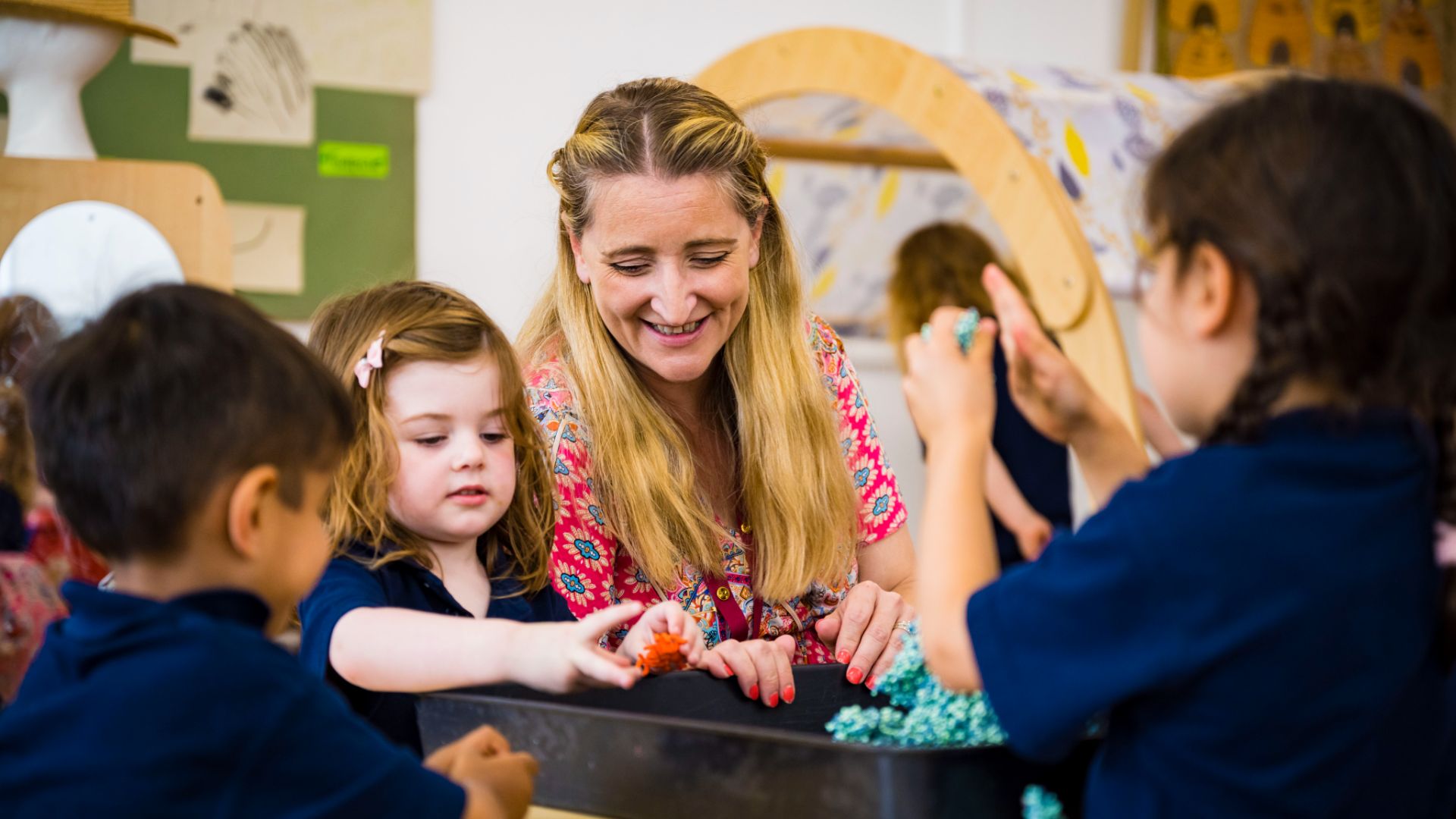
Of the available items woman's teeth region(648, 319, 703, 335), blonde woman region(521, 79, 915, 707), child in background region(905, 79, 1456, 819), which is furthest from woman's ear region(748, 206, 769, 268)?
child in background region(905, 79, 1456, 819)

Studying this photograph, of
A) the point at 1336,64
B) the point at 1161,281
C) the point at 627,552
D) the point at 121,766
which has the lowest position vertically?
the point at 627,552

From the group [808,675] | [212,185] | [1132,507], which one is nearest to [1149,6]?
[212,185]

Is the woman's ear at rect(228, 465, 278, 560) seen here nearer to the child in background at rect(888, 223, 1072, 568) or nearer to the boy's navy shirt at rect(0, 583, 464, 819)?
the boy's navy shirt at rect(0, 583, 464, 819)

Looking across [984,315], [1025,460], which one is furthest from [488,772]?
[984,315]

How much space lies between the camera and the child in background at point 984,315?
2.62 meters

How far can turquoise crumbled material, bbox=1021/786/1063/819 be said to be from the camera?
0.75 m

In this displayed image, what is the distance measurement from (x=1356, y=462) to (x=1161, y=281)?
15cm

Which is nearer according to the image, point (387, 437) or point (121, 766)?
point (121, 766)

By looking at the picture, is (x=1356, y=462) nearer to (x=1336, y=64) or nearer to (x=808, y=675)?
(x=808, y=675)

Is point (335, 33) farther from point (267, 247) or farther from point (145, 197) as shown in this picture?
point (145, 197)

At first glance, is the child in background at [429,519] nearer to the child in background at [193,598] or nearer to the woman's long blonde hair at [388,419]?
the woman's long blonde hair at [388,419]

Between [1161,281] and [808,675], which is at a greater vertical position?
[1161,281]

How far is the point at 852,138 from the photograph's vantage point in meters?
2.99

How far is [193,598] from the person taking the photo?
0.76 meters
